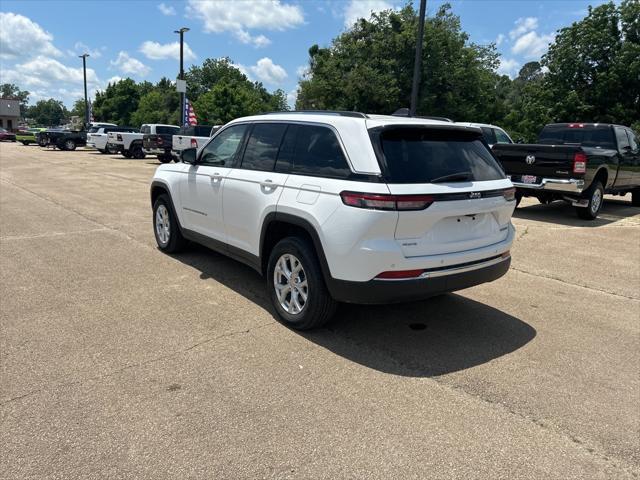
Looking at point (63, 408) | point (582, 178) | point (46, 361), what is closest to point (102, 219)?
point (46, 361)

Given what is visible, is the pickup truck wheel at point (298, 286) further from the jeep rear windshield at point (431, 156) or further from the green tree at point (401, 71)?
the green tree at point (401, 71)

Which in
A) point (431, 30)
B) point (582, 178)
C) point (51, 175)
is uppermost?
point (431, 30)

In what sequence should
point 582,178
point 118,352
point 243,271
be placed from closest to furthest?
point 118,352 < point 243,271 < point 582,178

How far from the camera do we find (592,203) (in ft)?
33.3

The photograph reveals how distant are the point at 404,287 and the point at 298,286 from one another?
0.97 metres

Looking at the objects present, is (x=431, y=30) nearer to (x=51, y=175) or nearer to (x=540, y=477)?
(x=51, y=175)

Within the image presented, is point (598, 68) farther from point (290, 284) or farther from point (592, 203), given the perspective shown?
point (290, 284)

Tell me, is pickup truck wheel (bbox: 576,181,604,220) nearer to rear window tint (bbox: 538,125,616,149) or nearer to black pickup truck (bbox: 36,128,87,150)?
rear window tint (bbox: 538,125,616,149)

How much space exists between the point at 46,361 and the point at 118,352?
0.48 meters

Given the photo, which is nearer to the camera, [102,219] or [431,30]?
[102,219]

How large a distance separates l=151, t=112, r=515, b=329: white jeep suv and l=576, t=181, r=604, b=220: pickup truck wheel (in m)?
6.85

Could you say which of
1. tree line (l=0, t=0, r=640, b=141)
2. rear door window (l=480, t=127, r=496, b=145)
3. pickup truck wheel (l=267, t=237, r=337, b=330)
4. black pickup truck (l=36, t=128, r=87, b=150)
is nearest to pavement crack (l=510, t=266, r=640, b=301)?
pickup truck wheel (l=267, t=237, r=337, b=330)

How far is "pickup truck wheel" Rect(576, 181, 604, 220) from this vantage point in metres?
10.0

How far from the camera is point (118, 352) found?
3736 mm
